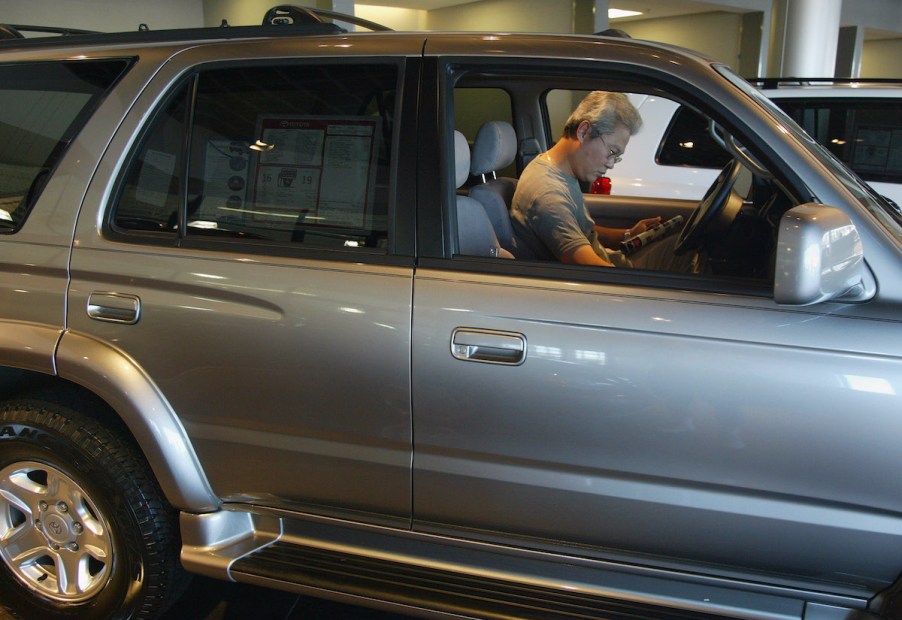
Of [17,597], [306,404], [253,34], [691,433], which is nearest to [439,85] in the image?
[253,34]

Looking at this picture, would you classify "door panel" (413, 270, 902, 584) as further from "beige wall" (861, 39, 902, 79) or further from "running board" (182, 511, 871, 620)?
"beige wall" (861, 39, 902, 79)

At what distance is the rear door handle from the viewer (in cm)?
189

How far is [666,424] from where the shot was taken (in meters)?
1.83

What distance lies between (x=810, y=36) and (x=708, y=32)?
18.0 feet

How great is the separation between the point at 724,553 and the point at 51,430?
177 centimetres

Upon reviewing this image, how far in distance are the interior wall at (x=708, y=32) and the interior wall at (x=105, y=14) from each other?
8175 mm

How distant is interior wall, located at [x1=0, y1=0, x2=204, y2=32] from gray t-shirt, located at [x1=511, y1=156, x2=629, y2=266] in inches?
→ 281

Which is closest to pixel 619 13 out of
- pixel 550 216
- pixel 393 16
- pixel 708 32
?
pixel 708 32

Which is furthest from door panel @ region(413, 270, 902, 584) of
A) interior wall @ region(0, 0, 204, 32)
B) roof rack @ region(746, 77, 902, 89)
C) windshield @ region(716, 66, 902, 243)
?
interior wall @ region(0, 0, 204, 32)

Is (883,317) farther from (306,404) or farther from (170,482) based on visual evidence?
(170,482)

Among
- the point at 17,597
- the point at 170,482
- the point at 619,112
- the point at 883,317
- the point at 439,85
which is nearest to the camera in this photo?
the point at 883,317

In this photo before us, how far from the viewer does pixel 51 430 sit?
7.32 ft

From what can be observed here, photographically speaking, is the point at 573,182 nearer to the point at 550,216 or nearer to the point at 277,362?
the point at 550,216

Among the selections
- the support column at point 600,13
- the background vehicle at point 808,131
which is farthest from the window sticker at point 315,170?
the support column at point 600,13
